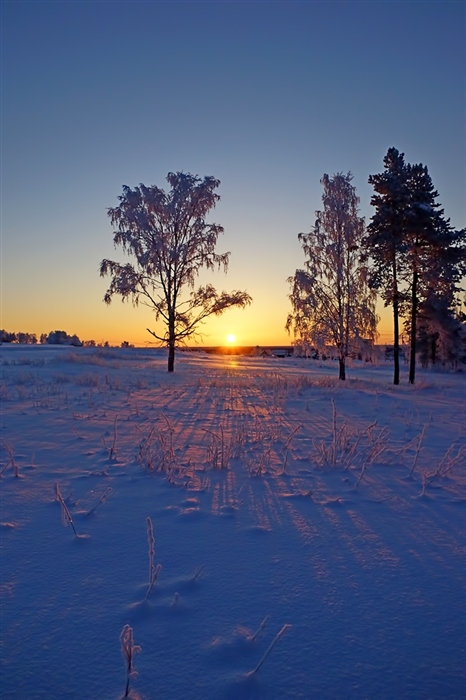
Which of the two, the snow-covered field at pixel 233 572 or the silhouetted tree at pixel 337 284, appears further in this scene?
the silhouetted tree at pixel 337 284

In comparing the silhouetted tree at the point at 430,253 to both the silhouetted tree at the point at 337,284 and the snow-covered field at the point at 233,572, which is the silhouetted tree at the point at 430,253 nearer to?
the silhouetted tree at the point at 337,284

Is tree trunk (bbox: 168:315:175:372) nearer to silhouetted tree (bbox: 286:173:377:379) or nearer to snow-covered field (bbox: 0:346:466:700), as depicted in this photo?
silhouetted tree (bbox: 286:173:377:379)

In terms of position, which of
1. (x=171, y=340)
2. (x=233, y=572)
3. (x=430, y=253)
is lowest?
(x=233, y=572)

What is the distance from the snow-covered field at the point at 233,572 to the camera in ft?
5.33

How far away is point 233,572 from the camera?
2.37 metres

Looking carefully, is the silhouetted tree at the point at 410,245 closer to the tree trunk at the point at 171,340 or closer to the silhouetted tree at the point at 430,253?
the silhouetted tree at the point at 430,253

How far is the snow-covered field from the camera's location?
5.33 ft

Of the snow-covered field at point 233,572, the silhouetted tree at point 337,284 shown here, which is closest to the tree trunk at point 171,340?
the silhouetted tree at point 337,284

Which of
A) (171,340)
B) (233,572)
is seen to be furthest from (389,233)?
(233,572)

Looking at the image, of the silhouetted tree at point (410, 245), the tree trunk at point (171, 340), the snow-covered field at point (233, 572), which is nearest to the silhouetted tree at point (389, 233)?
the silhouetted tree at point (410, 245)

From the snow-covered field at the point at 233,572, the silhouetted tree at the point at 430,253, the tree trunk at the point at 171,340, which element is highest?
the silhouetted tree at the point at 430,253

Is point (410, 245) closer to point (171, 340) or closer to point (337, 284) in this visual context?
point (337, 284)

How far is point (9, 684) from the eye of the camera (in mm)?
1559

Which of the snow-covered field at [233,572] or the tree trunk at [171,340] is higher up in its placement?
the tree trunk at [171,340]
